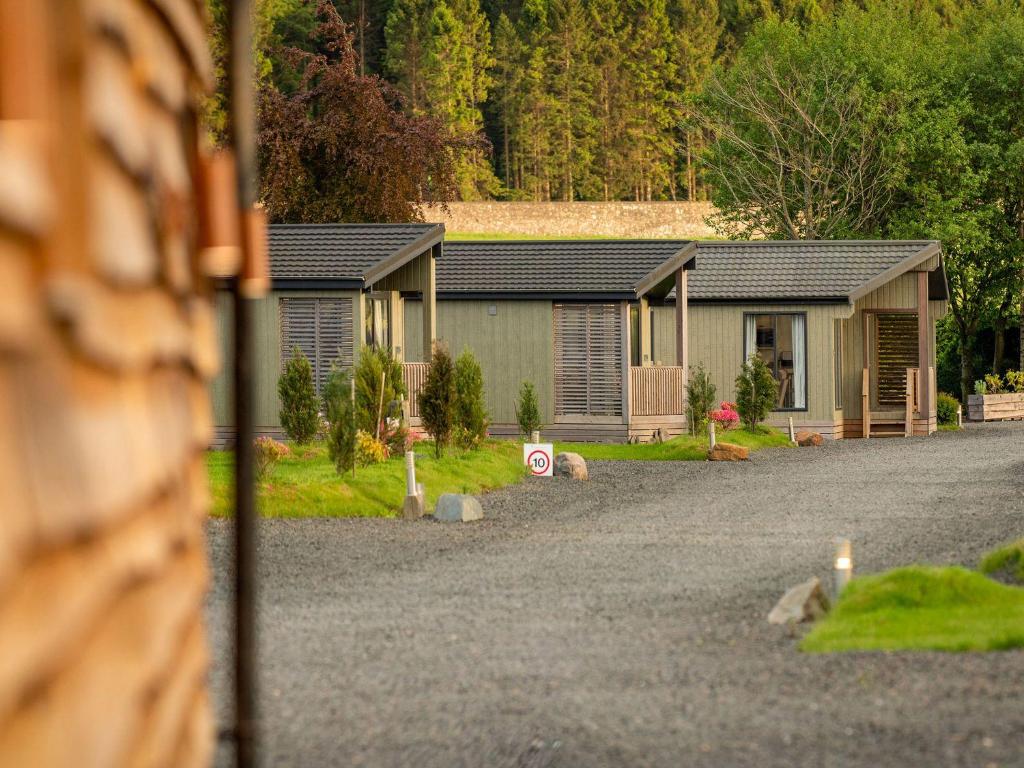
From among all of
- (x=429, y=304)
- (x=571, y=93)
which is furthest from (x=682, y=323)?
(x=571, y=93)

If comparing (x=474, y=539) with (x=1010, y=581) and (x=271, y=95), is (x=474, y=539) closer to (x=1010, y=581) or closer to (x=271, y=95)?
(x=1010, y=581)

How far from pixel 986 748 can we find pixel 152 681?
4378 millimetres

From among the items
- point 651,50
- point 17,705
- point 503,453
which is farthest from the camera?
point 651,50

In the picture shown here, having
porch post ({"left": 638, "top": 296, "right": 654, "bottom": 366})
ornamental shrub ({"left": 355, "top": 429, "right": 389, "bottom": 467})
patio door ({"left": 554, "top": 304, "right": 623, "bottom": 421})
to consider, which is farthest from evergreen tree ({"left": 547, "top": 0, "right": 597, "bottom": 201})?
ornamental shrub ({"left": 355, "top": 429, "right": 389, "bottom": 467})

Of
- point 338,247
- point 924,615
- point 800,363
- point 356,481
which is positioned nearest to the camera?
point 924,615

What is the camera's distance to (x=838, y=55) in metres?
46.0

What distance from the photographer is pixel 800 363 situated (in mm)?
30484

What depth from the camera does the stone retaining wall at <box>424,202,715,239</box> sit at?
71875mm

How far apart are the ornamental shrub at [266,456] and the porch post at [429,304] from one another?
579 cm

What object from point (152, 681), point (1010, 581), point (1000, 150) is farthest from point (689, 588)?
point (1000, 150)

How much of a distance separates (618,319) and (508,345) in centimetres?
197

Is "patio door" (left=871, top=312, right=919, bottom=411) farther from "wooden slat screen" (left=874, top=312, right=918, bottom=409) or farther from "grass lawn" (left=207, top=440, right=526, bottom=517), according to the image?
"grass lawn" (left=207, top=440, right=526, bottom=517)

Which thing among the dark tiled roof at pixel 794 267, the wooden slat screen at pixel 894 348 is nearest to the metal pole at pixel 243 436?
the dark tiled roof at pixel 794 267

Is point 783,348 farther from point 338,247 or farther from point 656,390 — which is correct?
point 338,247
